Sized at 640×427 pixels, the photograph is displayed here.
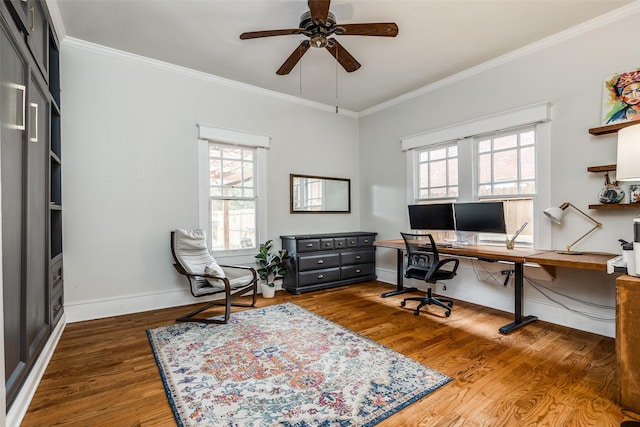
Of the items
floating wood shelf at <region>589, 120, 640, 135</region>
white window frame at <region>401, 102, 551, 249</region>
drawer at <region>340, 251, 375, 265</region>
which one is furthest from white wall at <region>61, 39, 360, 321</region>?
floating wood shelf at <region>589, 120, 640, 135</region>

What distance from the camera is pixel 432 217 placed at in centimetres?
402

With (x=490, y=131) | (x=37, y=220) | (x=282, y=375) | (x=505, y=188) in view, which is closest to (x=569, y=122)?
(x=490, y=131)

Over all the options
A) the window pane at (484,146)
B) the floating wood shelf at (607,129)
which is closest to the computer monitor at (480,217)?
the window pane at (484,146)

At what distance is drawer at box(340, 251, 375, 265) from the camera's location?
475cm

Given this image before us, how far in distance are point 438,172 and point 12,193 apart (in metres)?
4.21

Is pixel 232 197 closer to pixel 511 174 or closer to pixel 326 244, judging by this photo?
pixel 326 244

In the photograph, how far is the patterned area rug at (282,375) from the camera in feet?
5.83

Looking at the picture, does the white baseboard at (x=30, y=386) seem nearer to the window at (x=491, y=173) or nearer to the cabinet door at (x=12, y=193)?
the cabinet door at (x=12, y=193)

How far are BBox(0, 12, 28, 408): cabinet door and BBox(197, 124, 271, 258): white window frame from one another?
2.07 meters

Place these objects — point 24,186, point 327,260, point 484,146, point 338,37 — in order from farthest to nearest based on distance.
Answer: point 327,260 < point 484,146 < point 338,37 < point 24,186

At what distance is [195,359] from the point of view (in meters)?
2.42

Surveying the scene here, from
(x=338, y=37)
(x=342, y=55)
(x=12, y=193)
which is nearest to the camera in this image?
(x=12, y=193)

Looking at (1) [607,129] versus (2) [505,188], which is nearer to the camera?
(1) [607,129]

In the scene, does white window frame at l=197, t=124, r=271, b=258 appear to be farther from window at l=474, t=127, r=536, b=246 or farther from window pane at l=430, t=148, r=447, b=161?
window at l=474, t=127, r=536, b=246
